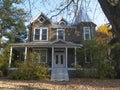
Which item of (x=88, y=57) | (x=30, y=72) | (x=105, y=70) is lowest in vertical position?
(x=30, y=72)

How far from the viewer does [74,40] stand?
127ft

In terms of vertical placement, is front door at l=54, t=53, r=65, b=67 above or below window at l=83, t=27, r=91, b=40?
below

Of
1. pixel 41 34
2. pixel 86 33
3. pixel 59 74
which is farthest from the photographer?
pixel 86 33

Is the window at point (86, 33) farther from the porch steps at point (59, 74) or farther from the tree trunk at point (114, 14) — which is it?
the tree trunk at point (114, 14)

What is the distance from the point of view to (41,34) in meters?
38.4

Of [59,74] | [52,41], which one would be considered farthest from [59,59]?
[59,74]

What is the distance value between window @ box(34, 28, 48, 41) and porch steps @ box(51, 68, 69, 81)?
263 inches

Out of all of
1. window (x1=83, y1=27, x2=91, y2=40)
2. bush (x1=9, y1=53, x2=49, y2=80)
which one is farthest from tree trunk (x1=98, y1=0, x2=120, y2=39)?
window (x1=83, y1=27, x2=91, y2=40)

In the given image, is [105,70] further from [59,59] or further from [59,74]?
[59,59]

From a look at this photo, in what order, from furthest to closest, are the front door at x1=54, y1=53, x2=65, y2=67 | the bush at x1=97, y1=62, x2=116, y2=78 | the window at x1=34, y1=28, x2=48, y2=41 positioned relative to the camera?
the window at x1=34, y1=28, x2=48, y2=41
the front door at x1=54, y1=53, x2=65, y2=67
the bush at x1=97, y1=62, x2=116, y2=78

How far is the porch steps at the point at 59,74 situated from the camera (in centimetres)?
2869

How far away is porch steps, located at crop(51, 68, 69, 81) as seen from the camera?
2869cm

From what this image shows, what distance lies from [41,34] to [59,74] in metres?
9.39

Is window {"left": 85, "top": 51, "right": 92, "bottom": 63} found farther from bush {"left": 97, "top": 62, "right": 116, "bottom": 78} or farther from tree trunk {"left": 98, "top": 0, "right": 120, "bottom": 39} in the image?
tree trunk {"left": 98, "top": 0, "right": 120, "bottom": 39}
